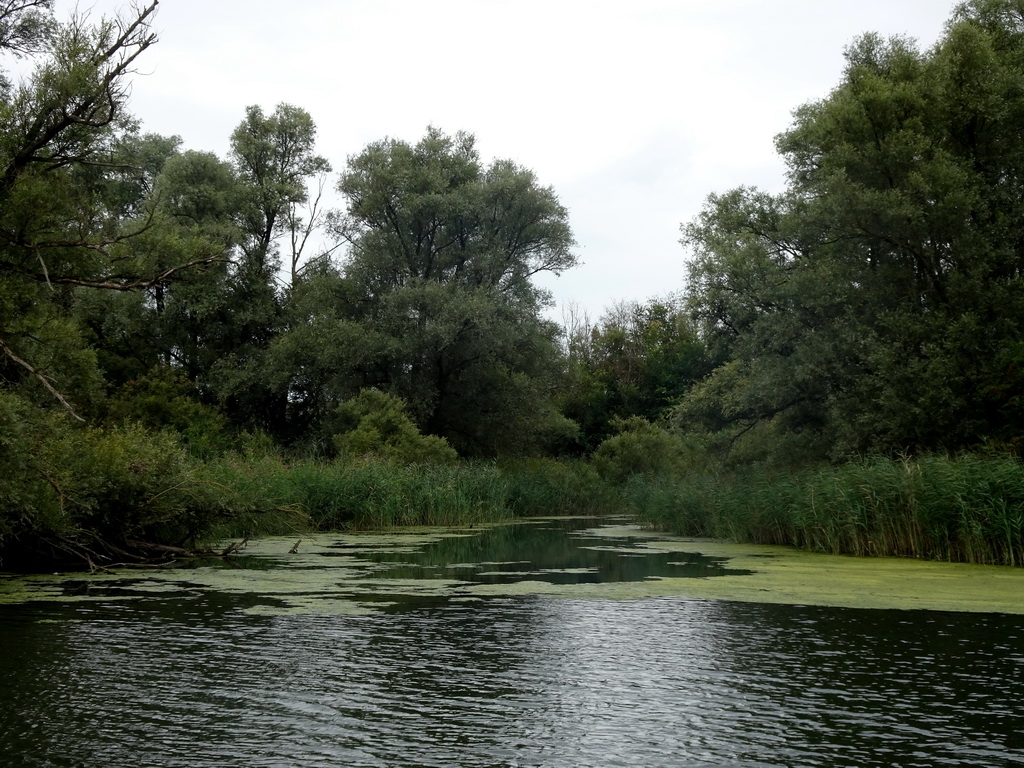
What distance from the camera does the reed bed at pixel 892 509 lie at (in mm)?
14656

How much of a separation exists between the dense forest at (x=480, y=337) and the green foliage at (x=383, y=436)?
0.14m

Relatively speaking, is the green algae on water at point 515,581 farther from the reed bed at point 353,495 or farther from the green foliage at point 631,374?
the green foliage at point 631,374

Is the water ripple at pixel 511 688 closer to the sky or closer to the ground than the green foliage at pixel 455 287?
closer to the ground

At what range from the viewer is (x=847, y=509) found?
1655cm

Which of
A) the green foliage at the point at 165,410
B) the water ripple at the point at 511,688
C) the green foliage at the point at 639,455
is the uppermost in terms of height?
the green foliage at the point at 165,410

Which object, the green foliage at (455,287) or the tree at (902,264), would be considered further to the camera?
the green foliage at (455,287)

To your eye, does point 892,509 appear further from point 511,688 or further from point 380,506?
point 380,506

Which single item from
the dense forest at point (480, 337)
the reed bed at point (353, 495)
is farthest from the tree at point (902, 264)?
the reed bed at point (353, 495)

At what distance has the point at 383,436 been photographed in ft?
98.5

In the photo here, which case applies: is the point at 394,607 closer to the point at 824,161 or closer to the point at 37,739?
the point at 37,739

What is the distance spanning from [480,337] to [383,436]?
627cm

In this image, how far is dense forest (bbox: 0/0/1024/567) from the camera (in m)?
13.8

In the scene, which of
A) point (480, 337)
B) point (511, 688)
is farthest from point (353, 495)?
point (511, 688)

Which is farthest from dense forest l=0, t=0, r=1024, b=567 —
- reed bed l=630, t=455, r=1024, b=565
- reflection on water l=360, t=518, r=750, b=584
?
reflection on water l=360, t=518, r=750, b=584
